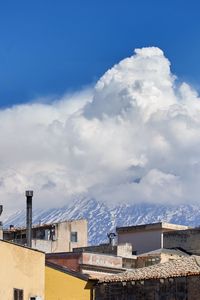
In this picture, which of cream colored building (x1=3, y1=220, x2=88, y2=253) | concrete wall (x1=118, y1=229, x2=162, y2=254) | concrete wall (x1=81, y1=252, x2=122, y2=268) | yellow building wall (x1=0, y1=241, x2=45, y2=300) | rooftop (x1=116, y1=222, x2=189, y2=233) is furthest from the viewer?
cream colored building (x1=3, y1=220, x2=88, y2=253)

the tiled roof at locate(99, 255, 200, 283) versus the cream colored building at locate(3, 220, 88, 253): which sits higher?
the cream colored building at locate(3, 220, 88, 253)

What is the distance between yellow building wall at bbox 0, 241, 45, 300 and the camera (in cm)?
5397

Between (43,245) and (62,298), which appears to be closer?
(62,298)

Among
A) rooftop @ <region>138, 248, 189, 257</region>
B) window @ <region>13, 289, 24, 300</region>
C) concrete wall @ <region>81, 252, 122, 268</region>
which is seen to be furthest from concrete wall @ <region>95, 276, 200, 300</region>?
rooftop @ <region>138, 248, 189, 257</region>

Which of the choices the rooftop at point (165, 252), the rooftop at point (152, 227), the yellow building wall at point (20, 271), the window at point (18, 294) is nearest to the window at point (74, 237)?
the rooftop at point (152, 227)

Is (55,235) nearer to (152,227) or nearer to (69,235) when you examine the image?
(69,235)

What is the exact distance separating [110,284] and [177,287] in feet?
19.6

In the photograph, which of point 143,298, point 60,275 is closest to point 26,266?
point 60,275

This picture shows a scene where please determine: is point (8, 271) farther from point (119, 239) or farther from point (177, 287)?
point (119, 239)

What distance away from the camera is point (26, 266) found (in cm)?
5616

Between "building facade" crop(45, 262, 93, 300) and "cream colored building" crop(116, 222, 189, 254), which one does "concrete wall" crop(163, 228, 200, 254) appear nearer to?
→ "cream colored building" crop(116, 222, 189, 254)

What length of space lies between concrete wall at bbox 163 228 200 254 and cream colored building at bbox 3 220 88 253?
12.5 meters

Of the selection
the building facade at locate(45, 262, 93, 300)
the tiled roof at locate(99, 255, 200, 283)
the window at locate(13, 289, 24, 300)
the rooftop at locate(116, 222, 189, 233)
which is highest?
the rooftop at locate(116, 222, 189, 233)

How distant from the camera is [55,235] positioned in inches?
4136
